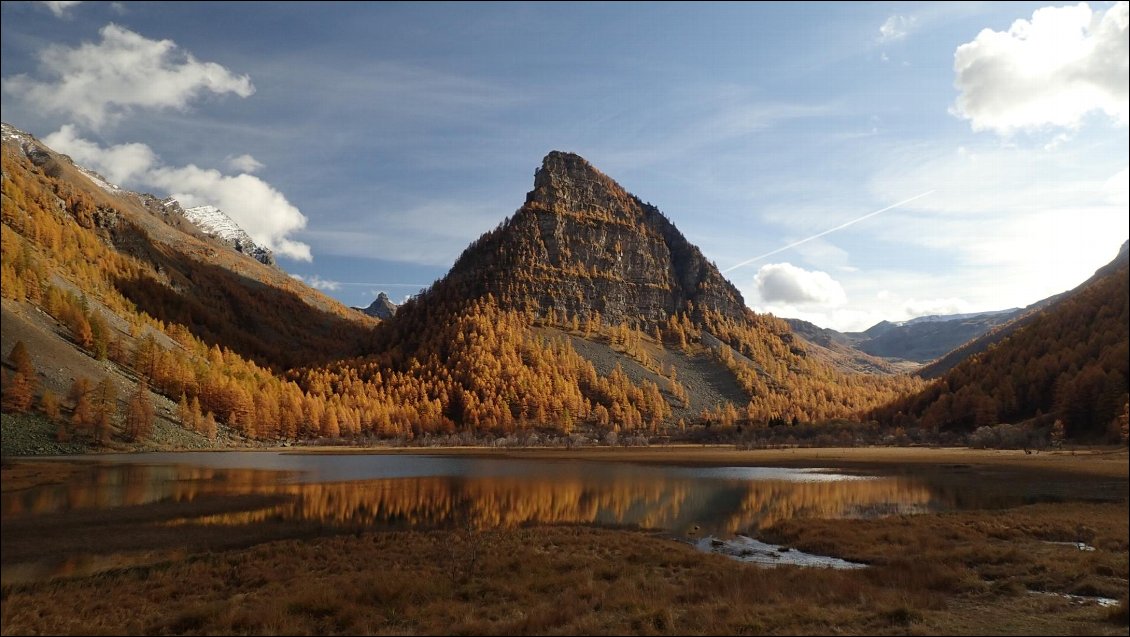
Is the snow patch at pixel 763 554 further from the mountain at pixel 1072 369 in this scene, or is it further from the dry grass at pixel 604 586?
the mountain at pixel 1072 369

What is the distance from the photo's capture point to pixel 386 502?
41.9 m

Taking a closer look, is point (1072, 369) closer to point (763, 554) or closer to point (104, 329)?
point (763, 554)

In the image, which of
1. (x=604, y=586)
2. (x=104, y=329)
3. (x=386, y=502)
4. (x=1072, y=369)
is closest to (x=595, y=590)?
(x=604, y=586)

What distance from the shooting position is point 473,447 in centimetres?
13262

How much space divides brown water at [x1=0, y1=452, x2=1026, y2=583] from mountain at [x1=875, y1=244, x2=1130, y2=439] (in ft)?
31.2

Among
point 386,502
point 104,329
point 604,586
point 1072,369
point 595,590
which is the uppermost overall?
point 104,329

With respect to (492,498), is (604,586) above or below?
above

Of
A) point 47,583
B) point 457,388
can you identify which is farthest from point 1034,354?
point 457,388

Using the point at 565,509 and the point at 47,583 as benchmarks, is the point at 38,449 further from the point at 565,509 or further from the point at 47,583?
the point at 565,509

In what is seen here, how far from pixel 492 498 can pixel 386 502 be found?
8.38m

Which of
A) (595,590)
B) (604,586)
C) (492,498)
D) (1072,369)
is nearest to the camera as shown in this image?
(595,590)

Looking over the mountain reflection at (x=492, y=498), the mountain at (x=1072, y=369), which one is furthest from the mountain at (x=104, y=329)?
the mountain at (x=1072, y=369)

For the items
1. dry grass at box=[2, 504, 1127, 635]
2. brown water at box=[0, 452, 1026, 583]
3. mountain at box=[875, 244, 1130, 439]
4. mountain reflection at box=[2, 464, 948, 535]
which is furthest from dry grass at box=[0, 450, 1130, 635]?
mountain reflection at box=[2, 464, 948, 535]

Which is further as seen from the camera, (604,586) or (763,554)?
(763,554)
